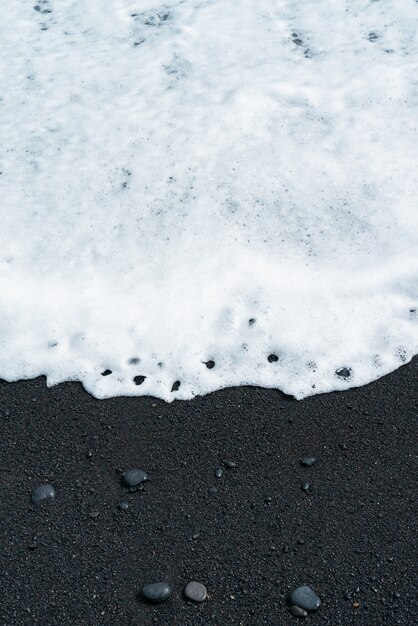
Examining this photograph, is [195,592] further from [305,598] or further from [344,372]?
[344,372]

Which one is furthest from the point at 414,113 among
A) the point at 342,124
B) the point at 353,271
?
the point at 353,271

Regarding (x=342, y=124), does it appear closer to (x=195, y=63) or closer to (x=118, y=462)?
(x=195, y=63)

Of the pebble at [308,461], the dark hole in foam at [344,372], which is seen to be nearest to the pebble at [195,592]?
the pebble at [308,461]

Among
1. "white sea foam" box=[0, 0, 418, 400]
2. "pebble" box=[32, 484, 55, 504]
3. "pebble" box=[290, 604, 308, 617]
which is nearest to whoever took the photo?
"pebble" box=[290, 604, 308, 617]

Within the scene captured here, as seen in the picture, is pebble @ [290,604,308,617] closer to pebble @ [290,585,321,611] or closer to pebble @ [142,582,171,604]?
pebble @ [290,585,321,611]

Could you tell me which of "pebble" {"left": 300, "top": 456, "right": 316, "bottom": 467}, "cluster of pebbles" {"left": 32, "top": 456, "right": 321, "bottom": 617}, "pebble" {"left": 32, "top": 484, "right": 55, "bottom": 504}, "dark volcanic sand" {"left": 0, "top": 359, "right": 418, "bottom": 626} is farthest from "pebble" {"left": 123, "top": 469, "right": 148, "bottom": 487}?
"pebble" {"left": 300, "top": 456, "right": 316, "bottom": 467}

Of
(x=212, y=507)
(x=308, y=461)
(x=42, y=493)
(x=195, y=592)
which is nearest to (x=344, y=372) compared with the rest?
(x=308, y=461)
